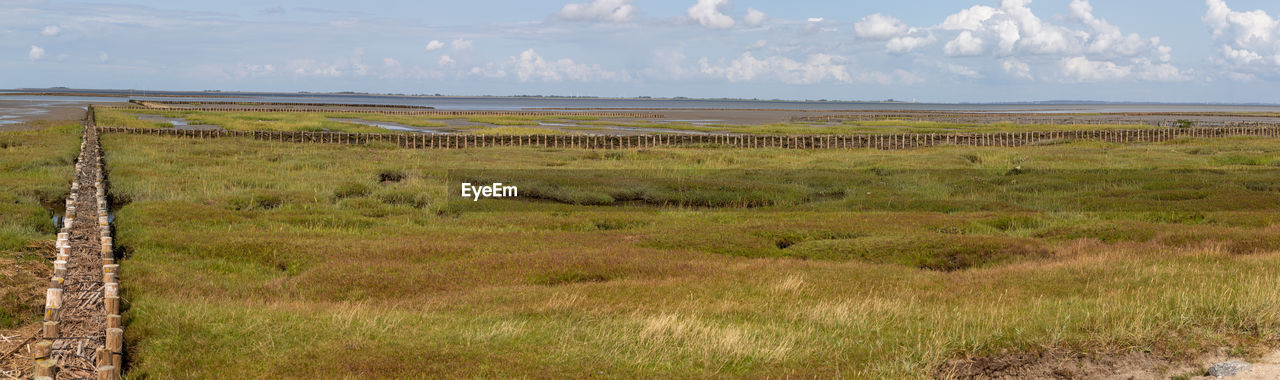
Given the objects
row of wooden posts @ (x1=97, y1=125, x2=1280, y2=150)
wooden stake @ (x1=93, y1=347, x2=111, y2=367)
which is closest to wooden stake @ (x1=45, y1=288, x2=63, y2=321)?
wooden stake @ (x1=93, y1=347, x2=111, y2=367)

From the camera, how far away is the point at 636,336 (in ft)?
37.0

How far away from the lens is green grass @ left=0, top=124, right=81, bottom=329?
1527 cm

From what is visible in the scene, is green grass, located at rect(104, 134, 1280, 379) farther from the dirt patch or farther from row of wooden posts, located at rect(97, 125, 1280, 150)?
row of wooden posts, located at rect(97, 125, 1280, 150)

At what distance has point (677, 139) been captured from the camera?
75312 millimetres

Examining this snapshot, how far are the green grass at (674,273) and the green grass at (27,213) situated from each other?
1592mm

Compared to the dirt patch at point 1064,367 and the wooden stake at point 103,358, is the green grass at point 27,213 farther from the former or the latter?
the dirt patch at point 1064,367

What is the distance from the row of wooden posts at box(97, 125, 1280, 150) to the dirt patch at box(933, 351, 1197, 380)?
5713cm

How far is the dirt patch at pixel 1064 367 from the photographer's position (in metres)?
10.2

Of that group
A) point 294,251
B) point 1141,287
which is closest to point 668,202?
point 294,251

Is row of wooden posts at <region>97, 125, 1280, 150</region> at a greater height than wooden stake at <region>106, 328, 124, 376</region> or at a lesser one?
greater

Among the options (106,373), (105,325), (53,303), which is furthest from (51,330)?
(106,373)

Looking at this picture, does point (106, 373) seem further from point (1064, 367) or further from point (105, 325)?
point (1064, 367)

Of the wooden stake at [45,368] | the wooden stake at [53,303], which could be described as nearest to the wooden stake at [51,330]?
the wooden stake at [53,303]

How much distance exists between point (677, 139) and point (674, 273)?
192 feet
